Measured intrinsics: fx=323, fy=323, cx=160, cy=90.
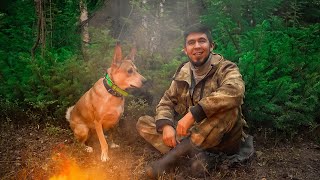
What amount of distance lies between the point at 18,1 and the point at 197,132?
8.26 metres

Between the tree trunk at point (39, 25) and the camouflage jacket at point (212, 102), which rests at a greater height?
the tree trunk at point (39, 25)

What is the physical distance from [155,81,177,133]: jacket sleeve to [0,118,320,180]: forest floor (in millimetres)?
700

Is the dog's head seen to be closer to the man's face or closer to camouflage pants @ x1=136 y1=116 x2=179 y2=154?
camouflage pants @ x1=136 y1=116 x2=179 y2=154

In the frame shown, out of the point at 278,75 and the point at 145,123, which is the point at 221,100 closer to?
A: the point at 145,123

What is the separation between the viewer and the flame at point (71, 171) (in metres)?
4.49

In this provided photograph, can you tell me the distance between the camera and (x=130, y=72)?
5.49 m

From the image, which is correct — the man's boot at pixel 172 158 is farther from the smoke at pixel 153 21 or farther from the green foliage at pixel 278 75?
the smoke at pixel 153 21

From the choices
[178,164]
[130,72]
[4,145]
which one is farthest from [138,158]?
[4,145]

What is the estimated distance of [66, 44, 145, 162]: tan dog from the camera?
212 inches

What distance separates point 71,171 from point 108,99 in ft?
4.23

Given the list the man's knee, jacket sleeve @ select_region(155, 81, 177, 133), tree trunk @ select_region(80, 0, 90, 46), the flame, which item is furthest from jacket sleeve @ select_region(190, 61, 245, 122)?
tree trunk @ select_region(80, 0, 90, 46)

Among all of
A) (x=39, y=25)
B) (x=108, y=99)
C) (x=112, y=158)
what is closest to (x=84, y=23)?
(x=39, y=25)

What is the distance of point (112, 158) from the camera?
213 inches

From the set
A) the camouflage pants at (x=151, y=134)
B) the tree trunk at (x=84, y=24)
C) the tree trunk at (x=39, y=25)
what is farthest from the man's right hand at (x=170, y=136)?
Result: the tree trunk at (x=84, y=24)
